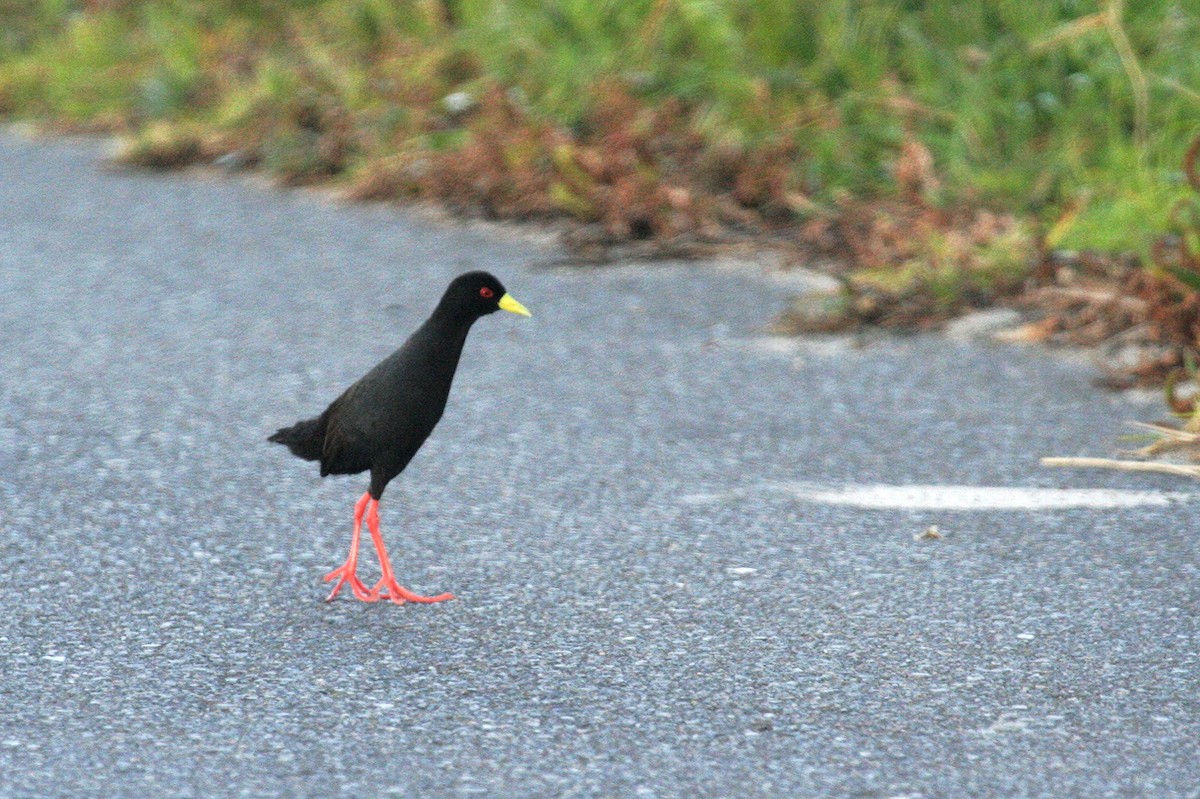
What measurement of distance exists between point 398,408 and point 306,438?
1.28 ft

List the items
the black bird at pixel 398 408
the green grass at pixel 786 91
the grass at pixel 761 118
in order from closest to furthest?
the black bird at pixel 398 408, the grass at pixel 761 118, the green grass at pixel 786 91

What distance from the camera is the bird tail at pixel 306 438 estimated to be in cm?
415

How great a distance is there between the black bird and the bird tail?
9 cm

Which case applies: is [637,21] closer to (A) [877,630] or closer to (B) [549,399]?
(B) [549,399]

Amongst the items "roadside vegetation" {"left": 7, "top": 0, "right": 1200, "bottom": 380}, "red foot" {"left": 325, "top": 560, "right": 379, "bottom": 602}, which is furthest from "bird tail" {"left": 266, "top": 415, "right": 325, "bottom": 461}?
"roadside vegetation" {"left": 7, "top": 0, "right": 1200, "bottom": 380}

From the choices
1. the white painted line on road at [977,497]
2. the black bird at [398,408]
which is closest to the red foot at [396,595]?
the black bird at [398,408]

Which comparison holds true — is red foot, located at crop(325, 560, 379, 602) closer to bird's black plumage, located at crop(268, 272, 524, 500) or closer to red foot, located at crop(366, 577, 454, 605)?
red foot, located at crop(366, 577, 454, 605)

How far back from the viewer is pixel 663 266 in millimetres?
7887

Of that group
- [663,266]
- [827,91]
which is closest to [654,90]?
[827,91]

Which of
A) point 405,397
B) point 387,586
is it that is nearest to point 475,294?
point 405,397

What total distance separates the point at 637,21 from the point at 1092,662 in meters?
6.68

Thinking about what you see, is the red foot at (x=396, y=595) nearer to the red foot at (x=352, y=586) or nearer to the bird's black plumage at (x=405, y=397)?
the red foot at (x=352, y=586)

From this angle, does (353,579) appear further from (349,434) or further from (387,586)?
(349,434)

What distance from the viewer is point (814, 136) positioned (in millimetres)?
8531
